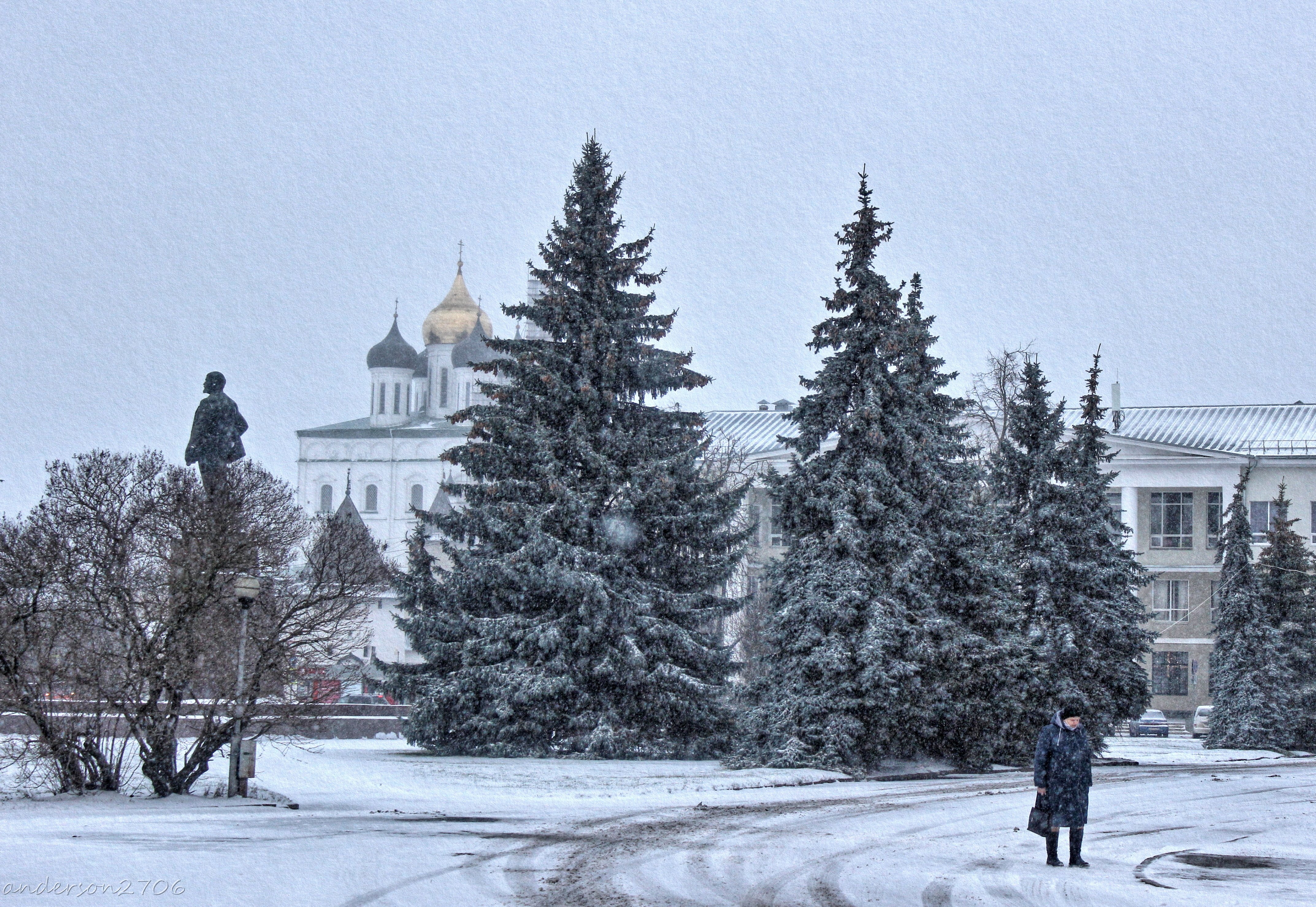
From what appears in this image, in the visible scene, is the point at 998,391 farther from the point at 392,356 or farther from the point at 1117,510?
the point at 392,356

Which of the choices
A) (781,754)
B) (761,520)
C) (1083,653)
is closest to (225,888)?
(781,754)

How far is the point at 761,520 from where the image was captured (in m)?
65.9

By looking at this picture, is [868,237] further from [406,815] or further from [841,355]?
[406,815]

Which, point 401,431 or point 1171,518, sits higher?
point 401,431

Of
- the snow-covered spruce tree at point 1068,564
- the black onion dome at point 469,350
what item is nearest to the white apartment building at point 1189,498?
the snow-covered spruce tree at point 1068,564

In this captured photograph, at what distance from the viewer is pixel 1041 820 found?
43.5 ft

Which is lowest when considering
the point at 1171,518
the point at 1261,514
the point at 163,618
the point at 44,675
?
the point at 44,675

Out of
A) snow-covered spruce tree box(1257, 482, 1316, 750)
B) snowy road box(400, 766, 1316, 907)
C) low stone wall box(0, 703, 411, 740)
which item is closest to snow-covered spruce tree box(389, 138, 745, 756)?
low stone wall box(0, 703, 411, 740)

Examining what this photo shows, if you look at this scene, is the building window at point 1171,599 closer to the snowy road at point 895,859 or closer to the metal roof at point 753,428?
the metal roof at point 753,428

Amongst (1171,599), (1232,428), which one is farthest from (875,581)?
(1232,428)

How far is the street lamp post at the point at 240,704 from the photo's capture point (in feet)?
59.4

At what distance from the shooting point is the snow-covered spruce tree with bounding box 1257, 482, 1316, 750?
1750 inches

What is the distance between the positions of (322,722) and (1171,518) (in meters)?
54.4

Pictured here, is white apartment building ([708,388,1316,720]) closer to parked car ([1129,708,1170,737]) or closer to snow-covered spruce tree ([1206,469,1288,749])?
parked car ([1129,708,1170,737])
